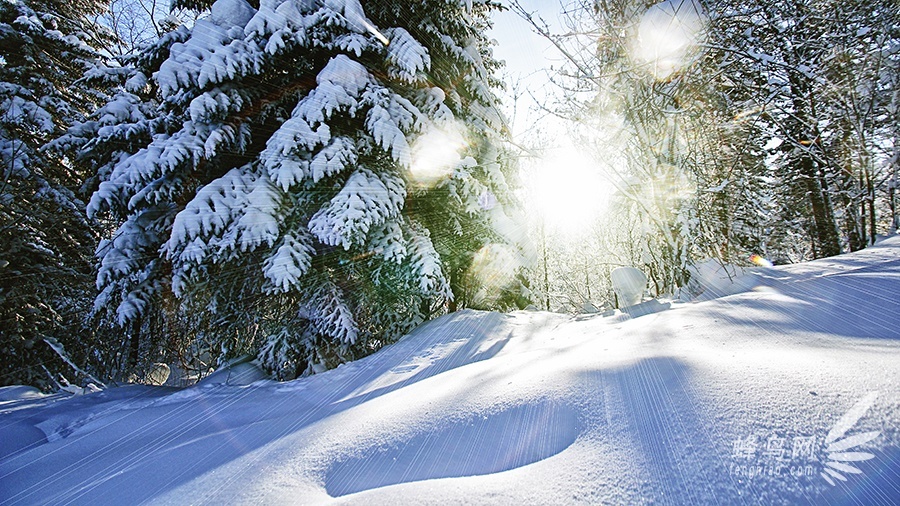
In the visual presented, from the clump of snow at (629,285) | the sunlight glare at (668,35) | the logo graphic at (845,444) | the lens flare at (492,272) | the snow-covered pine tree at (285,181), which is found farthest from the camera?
the lens flare at (492,272)

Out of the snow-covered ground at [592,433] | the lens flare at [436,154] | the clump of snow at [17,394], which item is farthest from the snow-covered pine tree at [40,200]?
the lens flare at [436,154]

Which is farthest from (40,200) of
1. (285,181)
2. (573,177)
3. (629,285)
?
(629,285)

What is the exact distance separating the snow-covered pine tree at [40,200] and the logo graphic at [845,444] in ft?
30.1

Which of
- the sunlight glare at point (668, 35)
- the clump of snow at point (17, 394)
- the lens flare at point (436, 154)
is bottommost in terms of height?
the clump of snow at point (17, 394)

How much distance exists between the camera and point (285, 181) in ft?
13.3

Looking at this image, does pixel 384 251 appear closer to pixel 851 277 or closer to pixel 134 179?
pixel 134 179

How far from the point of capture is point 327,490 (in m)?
1.09

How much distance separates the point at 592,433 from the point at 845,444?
1.83ft

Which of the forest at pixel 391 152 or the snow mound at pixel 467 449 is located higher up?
the forest at pixel 391 152

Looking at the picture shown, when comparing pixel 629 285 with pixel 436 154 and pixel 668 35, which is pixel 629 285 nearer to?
pixel 668 35

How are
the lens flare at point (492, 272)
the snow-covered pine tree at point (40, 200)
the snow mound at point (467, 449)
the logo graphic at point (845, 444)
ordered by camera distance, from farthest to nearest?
the snow-covered pine tree at point (40, 200) → the lens flare at point (492, 272) → the snow mound at point (467, 449) → the logo graphic at point (845, 444)

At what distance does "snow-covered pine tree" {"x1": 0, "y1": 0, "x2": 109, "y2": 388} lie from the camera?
651 centimetres

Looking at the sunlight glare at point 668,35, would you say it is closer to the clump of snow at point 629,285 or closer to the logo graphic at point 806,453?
the clump of snow at point 629,285

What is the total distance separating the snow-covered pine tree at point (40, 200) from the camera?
651cm
